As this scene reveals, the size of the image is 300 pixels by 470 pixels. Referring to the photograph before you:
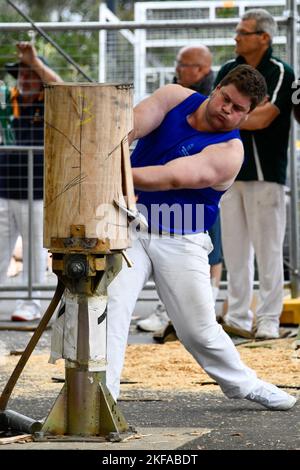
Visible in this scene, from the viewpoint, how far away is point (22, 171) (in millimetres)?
12461

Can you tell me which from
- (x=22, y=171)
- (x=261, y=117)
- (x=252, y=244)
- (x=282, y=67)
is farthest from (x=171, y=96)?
(x=22, y=171)

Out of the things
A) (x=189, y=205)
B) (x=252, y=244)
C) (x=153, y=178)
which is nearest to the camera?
(x=153, y=178)

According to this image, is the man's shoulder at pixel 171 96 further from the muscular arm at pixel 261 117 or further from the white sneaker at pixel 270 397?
the muscular arm at pixel 261 117

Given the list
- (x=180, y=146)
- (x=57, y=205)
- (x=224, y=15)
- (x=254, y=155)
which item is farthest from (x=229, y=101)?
(x=224, y=15)

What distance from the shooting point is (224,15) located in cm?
1808

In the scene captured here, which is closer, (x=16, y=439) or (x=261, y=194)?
(x=16, y=439)

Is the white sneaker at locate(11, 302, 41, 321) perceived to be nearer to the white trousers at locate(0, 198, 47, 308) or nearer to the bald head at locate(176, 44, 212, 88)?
the white trousers at locate(0, 198, 47, 308)

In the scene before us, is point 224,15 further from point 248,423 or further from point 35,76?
point 248,423

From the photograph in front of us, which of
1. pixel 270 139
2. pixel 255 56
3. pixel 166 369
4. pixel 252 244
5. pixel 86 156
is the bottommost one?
pixel 166 369

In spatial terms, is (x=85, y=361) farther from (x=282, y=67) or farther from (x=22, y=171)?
(x=22, y=171)

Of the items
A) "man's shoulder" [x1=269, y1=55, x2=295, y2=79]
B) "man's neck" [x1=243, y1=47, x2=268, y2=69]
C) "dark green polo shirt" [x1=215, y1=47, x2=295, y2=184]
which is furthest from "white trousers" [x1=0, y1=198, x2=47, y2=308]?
"man's shoulder" [x1=269, y1=55, x2=295, y2=79]

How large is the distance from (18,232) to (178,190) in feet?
18.6

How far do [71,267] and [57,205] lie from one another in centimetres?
32

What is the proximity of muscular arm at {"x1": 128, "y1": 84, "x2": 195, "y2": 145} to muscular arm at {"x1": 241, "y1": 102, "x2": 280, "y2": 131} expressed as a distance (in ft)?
11.6
